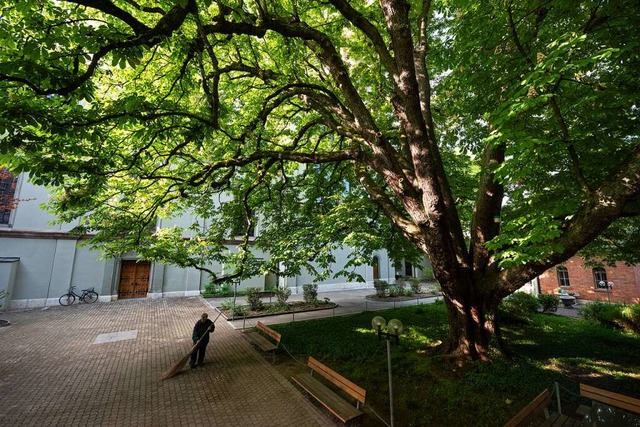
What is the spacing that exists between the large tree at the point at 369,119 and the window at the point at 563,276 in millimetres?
14487

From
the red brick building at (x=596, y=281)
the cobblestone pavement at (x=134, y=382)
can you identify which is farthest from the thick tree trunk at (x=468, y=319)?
the red brick building at (x=596, y=281)

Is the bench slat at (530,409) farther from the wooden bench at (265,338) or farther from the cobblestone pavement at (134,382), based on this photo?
the wooden bench at (265,338)

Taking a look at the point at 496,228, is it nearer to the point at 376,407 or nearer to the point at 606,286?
the point at 376,407

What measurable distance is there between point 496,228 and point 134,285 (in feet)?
73.7

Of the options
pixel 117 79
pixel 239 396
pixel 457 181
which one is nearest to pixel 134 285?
pixel 117 79

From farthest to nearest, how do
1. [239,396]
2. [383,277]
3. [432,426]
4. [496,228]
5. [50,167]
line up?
[383,277]
[496,228]
[239,396]
[432,426]
[50,167]

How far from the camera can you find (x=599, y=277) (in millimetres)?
20734

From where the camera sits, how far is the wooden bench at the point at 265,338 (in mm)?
9234

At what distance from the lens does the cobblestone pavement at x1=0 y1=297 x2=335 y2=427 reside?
227 inches

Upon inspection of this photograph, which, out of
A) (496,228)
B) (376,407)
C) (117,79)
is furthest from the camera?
(117,79)

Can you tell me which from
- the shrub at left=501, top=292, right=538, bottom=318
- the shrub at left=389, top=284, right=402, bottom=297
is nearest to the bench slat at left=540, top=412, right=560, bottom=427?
the shrub at left=501, top=292, right=538, bottom=318

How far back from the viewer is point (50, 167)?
501cm

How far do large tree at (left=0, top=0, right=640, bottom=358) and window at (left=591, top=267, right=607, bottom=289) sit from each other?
504 inches

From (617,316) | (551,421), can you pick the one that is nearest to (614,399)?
(551,421)
